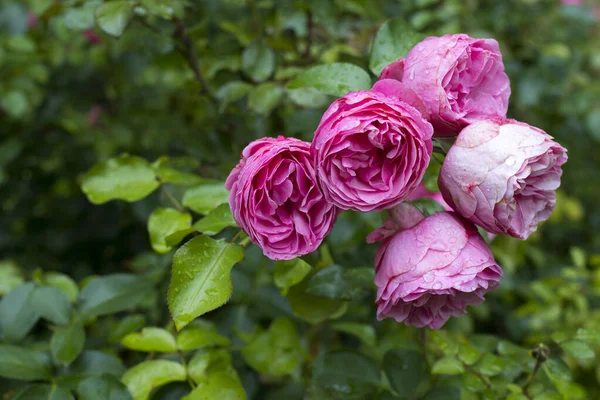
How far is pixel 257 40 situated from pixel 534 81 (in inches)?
38.6

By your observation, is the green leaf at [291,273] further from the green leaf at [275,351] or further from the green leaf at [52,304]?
the green leaf at [52,304]

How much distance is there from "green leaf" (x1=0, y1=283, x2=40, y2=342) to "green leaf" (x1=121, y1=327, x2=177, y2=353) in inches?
7.1

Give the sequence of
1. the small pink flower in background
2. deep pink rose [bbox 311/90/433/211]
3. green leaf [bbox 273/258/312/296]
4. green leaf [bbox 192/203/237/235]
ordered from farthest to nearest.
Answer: the small pink flower in background
green leaf [bbox 273/258/312/296]
green leaf [bbox 192/203/237/235]
deep pink rose [bbox 311/90/433/211]

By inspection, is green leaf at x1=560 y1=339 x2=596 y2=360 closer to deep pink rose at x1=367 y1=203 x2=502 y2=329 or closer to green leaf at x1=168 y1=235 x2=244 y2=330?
deep pink rose at x1=367 y1=203 x2=502 y2=329

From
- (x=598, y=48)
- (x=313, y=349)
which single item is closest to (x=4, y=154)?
(x=313, y=349)

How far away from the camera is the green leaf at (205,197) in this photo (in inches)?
34.4

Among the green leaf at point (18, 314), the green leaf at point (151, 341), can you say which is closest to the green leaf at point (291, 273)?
the green leaf at point (151, 341)

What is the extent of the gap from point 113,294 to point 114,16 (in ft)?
1.60

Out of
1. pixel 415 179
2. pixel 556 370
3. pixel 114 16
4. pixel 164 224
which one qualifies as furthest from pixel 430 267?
pixel 114 16

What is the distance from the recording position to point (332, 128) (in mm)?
633

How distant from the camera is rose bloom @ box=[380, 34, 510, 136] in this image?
68 cm

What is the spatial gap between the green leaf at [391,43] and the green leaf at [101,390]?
601 millimetres

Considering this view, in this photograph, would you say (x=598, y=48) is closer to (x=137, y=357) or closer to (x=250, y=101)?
(x=250, y=101)

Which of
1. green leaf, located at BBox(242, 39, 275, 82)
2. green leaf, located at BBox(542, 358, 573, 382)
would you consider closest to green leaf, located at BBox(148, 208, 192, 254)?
green leaf, located at BBox(242, 39, 275, 82)
